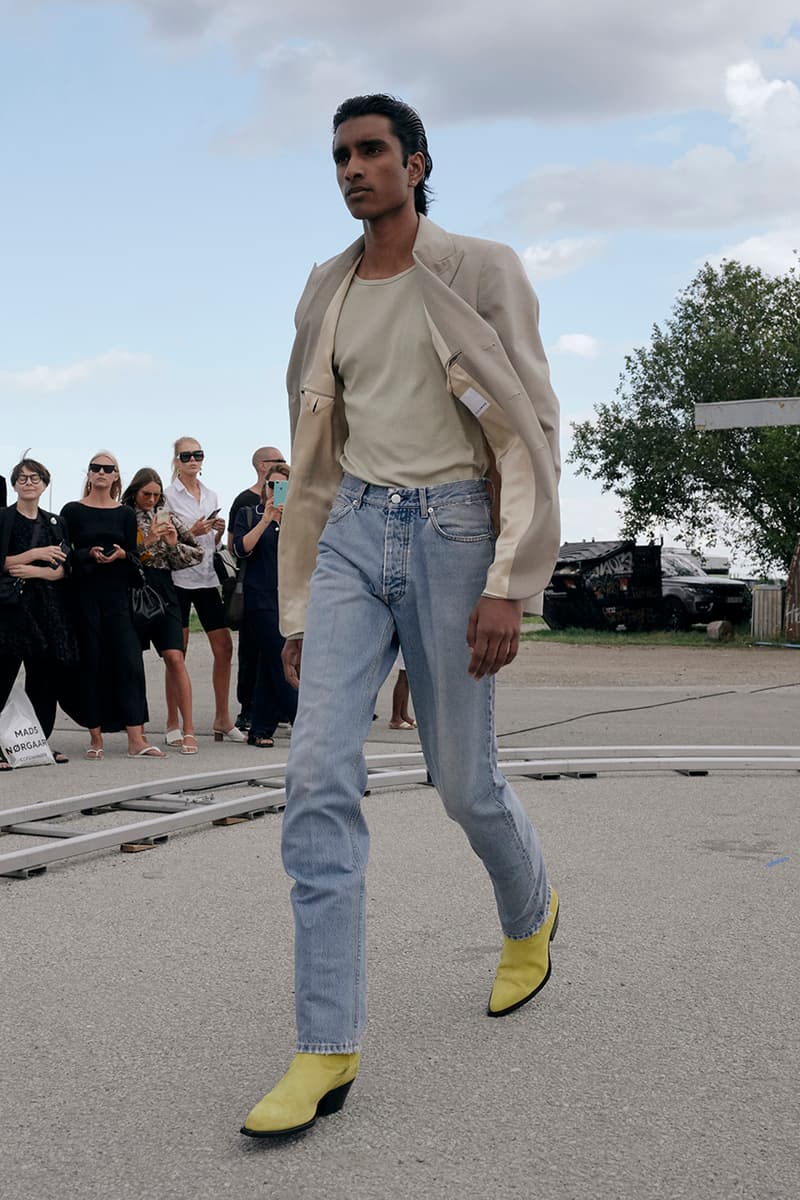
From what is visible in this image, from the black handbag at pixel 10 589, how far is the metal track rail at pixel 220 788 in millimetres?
2112

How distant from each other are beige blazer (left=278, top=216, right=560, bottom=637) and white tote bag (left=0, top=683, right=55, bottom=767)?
5.96 m

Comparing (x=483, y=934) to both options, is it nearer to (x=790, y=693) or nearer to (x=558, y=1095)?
(x=558, y=1095)

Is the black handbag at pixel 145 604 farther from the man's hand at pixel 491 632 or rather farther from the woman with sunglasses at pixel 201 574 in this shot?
the man's hand at pixel 491 632

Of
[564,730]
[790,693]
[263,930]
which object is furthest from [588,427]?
[263,930]

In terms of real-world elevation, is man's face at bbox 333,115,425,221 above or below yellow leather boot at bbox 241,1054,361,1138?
above

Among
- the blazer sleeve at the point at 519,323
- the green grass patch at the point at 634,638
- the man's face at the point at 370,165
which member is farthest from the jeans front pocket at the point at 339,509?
the green grass patch at the point at 634,638

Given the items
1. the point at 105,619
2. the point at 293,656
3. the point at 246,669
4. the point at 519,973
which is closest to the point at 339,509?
the point at 293,656

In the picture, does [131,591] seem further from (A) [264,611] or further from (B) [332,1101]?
(B) [332,1101]

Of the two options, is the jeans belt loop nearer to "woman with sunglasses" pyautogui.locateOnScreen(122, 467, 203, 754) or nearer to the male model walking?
the male model walking

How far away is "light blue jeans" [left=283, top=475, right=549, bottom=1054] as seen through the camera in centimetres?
329

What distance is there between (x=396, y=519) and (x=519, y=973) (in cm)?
127

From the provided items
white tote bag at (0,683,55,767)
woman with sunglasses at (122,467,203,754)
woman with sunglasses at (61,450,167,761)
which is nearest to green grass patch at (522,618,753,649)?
woman with sunglasses at (122,467,203,754)

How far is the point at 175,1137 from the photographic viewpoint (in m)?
3.12

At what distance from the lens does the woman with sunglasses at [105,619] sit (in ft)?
32.1
